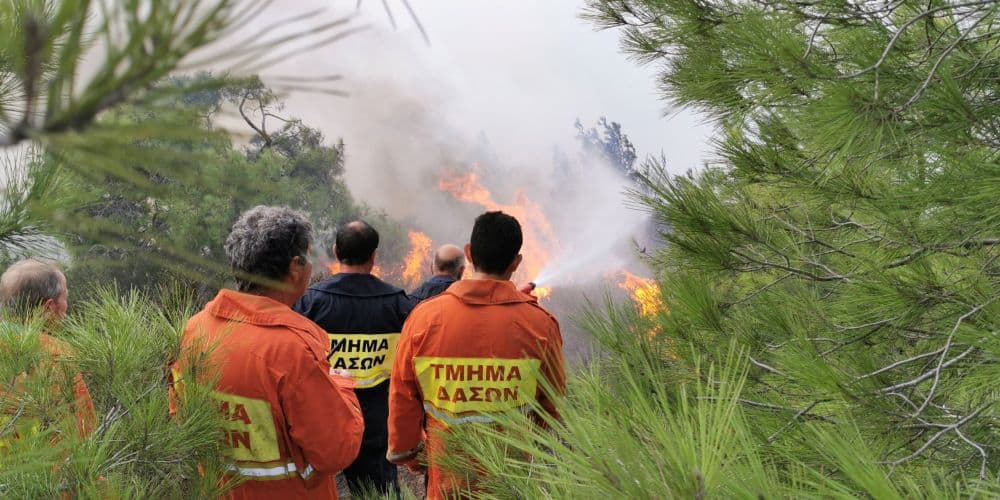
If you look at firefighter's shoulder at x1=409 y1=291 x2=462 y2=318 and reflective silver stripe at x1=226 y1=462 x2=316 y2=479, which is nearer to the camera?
reflective silver stripe at x1=226 y1=462 x2=316 y2=479

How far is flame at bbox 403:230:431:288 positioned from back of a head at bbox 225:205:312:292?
1891 centimetres

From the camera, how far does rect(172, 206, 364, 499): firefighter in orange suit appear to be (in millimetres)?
1773

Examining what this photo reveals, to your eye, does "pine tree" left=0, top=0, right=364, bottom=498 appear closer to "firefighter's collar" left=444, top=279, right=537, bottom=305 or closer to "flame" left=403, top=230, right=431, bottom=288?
"firefighter's collar" left=444, top=279, right=537, bottom=305

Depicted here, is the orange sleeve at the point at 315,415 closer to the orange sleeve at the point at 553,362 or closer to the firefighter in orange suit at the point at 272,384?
the firefighter in orange suit at the point at 272,384

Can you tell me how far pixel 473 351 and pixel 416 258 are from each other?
1988 centimetres

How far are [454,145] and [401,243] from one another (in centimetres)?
678

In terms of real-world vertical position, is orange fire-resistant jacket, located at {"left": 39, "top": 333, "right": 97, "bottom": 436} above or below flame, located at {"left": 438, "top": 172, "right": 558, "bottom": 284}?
above

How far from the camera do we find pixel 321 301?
330 cm

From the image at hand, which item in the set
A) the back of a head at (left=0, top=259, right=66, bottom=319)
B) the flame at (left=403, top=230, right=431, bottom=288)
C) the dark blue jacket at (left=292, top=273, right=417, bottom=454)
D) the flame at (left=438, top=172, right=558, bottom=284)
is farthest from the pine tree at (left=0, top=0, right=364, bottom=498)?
the flame at (left=438, top=172, right=558, bottom=284)

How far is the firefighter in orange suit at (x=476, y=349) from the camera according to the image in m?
2.21

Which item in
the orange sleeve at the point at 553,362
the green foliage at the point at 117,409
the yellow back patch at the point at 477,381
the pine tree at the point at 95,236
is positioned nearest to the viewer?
the pine tree at the point at 95,236

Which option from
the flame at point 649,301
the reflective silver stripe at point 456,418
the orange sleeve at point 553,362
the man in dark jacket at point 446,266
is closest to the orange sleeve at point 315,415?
the reflective silver stripe at point 456,418

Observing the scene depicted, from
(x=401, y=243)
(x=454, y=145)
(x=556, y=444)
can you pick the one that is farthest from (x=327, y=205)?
(x=556, y=444)

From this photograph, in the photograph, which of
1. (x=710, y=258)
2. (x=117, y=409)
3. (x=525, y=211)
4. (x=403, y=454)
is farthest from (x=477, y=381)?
(x=525, y=211)
